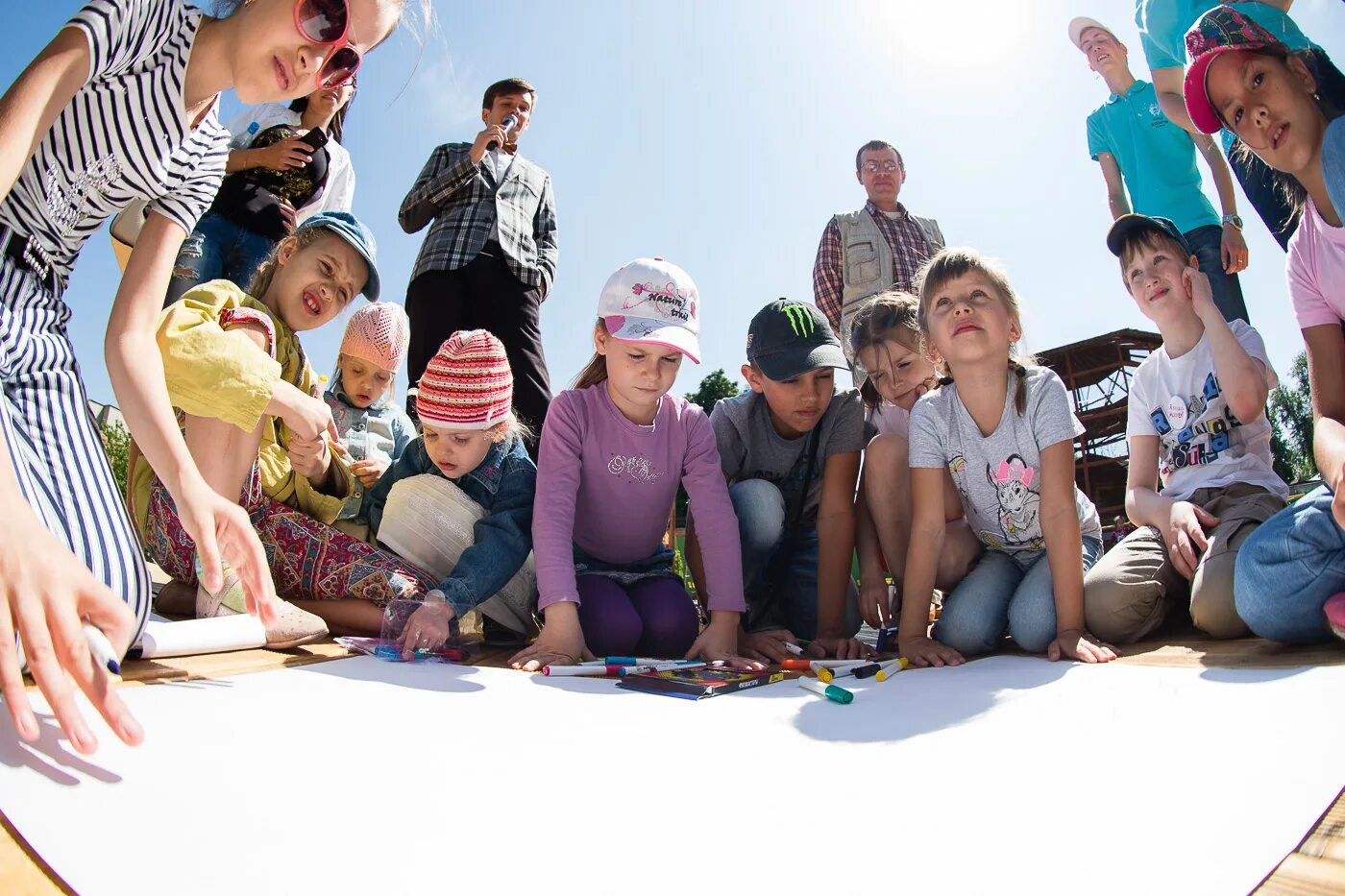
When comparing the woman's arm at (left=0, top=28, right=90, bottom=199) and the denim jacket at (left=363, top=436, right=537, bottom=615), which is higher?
the woman's arm at (left=0, top=28, right=90, bottom=199)

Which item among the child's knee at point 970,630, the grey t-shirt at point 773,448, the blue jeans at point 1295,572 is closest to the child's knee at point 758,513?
the grey t-shirt at point 773,448

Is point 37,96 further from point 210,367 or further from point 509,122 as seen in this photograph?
point 509,122

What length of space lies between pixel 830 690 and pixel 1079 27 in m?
3.19

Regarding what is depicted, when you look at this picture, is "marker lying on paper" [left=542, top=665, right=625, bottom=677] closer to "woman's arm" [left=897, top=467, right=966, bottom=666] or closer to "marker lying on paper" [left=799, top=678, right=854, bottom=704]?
"marker lying on paper" [left=799, top=678, right=854, bottom=704]

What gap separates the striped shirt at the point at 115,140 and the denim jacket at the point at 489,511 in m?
0.96

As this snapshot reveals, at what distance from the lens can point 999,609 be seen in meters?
2.05

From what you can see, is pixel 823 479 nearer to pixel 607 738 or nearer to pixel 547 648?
pixel 547 648

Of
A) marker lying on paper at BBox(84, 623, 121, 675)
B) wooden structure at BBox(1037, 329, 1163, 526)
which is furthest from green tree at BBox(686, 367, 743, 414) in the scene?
marker lying on paper at BBox(84, 623, 121, 675)

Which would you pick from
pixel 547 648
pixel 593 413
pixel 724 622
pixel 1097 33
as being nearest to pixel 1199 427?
pixel 724 622

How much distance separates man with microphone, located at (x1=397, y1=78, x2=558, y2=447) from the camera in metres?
3.08

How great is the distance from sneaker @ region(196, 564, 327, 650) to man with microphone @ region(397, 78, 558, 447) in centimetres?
124

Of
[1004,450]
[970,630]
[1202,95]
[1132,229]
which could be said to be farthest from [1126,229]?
[970,630]

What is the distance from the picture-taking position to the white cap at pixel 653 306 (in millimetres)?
2121

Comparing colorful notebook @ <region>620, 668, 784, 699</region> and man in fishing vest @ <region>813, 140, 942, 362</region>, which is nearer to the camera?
colorful notebook @ <region>620, 668, 784, 699</region>
